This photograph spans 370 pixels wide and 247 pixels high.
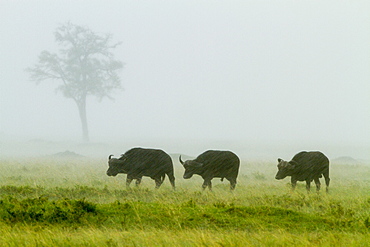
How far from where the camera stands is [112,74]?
5656 cm

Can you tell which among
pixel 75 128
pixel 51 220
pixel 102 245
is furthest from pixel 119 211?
pixel 75 128

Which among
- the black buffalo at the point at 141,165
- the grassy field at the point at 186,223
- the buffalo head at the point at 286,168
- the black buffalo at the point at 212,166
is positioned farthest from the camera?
the black buffalo at the point at 141,165

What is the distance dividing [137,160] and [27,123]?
10356 cm

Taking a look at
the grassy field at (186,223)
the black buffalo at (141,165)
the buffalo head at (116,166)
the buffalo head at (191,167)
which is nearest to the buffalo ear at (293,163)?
the grassy field at (186,223)

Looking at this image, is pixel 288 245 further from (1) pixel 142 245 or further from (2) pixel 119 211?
(2) pixel 119 211

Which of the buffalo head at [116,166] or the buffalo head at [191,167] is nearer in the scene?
the buffalo head at [191,167]

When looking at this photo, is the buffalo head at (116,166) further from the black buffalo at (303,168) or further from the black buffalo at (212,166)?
the black buffalo at (303,168)

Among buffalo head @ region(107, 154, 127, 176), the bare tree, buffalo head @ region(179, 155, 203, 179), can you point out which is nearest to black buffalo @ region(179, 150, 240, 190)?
buffalo head @ region(179, 155, 203, 179)

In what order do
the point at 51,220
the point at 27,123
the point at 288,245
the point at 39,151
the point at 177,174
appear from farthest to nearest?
the point at 27,123, the point at 39,151, the point at 177,174, the point at 51,220, the point at 288,245

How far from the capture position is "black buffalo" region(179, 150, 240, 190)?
53.3ft

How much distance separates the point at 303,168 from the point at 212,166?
11.0 ft

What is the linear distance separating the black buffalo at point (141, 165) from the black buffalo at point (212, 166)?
940mm

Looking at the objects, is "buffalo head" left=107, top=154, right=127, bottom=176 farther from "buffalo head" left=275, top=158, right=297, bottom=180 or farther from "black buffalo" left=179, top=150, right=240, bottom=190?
"buffalo head" left=275, top=158, right=297, bottom=180

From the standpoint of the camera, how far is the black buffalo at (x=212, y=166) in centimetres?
1623
